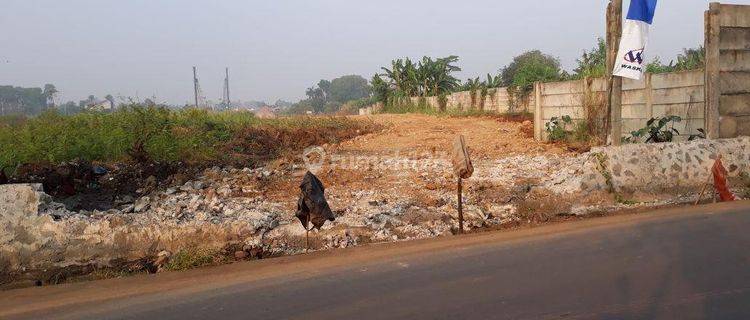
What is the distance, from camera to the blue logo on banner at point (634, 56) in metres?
9.60

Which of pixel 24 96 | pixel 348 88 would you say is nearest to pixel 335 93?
pixel 348 88

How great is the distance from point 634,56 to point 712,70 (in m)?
1.45

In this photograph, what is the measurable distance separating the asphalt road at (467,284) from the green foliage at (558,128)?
26.3ft

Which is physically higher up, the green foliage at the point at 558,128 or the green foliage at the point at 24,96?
the green foliage at the point at 24,96

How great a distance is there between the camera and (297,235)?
280 inches

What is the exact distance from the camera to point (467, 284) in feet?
16.1

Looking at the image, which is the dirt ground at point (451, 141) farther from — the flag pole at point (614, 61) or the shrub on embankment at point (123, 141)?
the flag pole at point (614, 61)

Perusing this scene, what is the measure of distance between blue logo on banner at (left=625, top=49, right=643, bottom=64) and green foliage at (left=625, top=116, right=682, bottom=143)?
1.90 meters

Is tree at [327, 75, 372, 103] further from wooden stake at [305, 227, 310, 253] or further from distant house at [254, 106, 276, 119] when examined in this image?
wooden stake at [305, 227, 310, 253]

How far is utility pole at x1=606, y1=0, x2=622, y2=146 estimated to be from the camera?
9.81m

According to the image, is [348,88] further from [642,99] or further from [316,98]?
[642,99]

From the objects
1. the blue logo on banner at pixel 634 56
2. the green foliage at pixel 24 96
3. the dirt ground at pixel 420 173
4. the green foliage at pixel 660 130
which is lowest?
the dirt ground at pixel 420 173

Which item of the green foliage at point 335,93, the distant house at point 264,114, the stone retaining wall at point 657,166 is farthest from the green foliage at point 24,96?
the stone retaining wall at point 657,166

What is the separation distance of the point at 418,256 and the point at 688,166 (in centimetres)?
539
